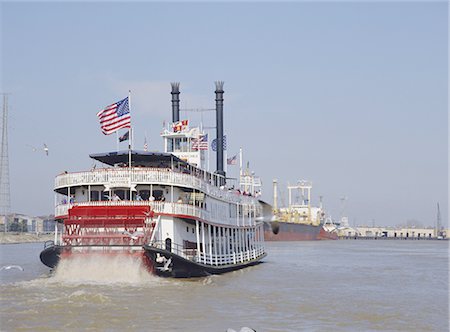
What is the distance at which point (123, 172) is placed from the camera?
1073 inches

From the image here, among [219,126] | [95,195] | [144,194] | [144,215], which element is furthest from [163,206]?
[219,126]

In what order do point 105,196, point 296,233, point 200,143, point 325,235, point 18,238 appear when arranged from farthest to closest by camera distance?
point 325,235 < point 18,238 < point 296,233 < point 200,143 < point 105,196

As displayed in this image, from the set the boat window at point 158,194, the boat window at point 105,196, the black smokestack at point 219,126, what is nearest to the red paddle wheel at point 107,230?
the boat window at point 105,196

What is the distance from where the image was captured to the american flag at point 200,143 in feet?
121

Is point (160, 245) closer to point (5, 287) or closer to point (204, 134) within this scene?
point (5, 287)

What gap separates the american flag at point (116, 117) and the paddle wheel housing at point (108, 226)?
3.59 metres

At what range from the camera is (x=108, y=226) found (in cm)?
2698

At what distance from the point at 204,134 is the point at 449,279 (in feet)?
47.0

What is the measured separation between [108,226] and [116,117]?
4559 mm

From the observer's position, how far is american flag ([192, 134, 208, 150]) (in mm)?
36750

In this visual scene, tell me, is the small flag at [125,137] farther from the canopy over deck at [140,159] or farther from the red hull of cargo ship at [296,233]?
the red hull of cargo ship at [296,233]

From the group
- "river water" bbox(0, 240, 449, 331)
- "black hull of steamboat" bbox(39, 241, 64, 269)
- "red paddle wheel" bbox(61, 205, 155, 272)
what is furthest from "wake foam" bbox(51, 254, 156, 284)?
"black hull of steamboat" bbox(39, 241, 64, 269)

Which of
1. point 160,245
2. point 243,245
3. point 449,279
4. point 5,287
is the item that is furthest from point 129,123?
point 449,279

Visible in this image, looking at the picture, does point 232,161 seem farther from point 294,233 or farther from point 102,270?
point 294,233
